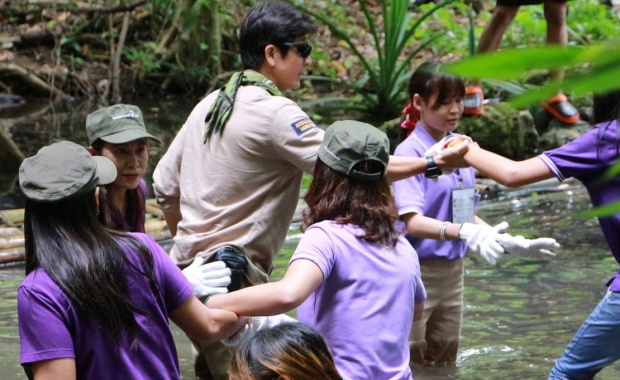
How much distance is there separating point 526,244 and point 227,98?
3.92ft

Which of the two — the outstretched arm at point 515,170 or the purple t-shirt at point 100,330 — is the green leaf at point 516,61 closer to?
the purple t-shirt at point 100,330

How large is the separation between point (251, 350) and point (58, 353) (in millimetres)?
442

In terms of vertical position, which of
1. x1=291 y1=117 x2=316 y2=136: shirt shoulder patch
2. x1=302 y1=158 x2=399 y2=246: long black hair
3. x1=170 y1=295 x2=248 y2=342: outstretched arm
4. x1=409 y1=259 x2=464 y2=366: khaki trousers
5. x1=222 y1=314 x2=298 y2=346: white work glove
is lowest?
x1=409 y1=259 x2=464 y2=366: khaki trousers

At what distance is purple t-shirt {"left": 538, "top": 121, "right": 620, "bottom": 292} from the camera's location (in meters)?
3.18

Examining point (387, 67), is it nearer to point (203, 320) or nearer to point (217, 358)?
point (217, 358)

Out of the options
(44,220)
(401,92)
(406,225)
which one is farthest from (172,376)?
(401,92)

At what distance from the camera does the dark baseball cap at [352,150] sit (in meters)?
2.85

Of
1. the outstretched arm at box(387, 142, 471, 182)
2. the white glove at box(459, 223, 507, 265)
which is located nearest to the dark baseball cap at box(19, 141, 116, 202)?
the outstretched arm at box(387, 142, 471, 182)

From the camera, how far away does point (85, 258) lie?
2.29 meters

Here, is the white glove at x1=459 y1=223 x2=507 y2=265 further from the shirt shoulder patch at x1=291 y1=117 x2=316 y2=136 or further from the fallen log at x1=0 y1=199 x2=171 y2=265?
the fallen log at x1=0 y1=199 x2=171 y2=265

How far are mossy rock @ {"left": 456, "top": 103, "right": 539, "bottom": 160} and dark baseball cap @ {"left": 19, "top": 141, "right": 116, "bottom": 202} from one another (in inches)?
308

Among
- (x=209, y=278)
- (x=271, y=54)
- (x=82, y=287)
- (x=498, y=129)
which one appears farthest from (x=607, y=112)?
(x=498, y=129)

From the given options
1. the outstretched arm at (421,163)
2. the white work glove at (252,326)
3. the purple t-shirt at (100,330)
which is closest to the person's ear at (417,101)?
the outstretched arm at (421,163)

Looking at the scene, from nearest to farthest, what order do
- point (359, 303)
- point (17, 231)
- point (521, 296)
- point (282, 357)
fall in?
point (282, 357) → point (359, 303) → point (521, 296) → point (17, 231)
